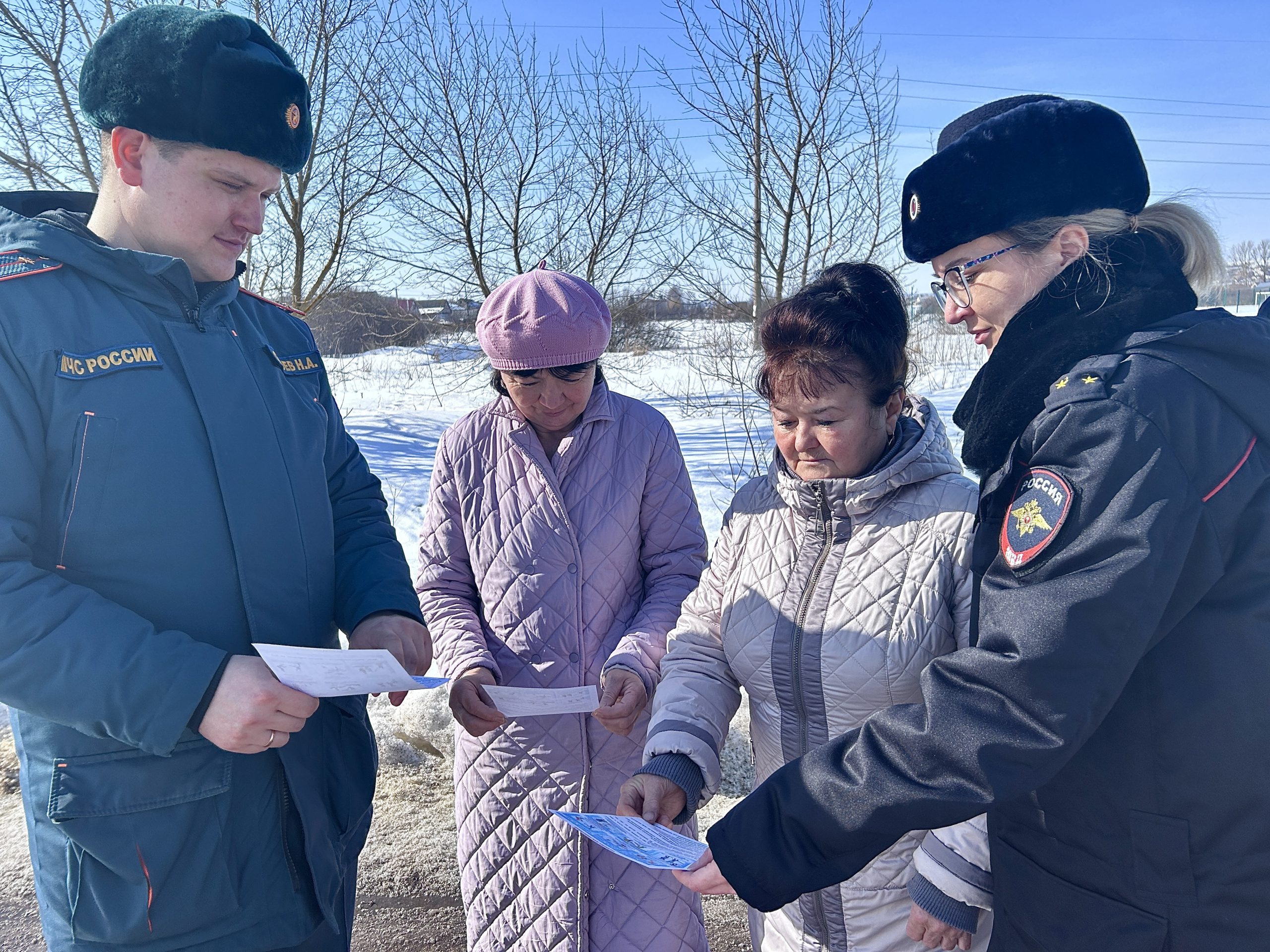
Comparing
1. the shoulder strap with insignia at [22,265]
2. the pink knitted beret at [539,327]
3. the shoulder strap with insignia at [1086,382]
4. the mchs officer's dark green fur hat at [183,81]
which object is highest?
the mchs officer's dark green fur hat at [183,81]

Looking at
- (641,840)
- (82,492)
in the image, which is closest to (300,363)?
(82,492)

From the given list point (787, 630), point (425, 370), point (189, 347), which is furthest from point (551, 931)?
point (425, 370)

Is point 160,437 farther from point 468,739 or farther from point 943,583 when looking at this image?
point 943,583

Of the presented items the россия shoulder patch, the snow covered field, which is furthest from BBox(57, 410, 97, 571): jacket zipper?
the snow covered field

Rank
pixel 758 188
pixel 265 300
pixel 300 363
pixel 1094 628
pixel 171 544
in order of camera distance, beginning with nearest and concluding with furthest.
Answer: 1. pixel 1094 628
2. pixel 171 544
3. pixel 300 363
4. pixel 265 300
5. pixel 758 188

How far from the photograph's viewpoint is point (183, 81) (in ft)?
5.28

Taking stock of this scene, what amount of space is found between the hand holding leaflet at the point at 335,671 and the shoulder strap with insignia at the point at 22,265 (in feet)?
2.57

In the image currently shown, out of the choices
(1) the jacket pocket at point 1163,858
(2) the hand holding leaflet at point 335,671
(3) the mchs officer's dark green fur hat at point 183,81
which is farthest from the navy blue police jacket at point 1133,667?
(3) the mchs officer's dark green fur hat at point 183,81

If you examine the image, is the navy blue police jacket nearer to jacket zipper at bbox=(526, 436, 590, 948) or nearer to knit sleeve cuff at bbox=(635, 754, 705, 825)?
knit sleeve cuff at bbox=(635, 754, 705, 825)

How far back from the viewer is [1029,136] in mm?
1480

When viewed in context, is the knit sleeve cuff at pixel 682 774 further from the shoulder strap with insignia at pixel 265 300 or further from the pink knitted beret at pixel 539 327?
the shoulder strap with insignia at pixel 265 300

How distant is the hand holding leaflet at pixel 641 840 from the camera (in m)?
1.40

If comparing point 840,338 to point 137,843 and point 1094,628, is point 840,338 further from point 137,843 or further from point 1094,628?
point 137,843

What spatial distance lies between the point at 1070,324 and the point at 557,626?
148cm
